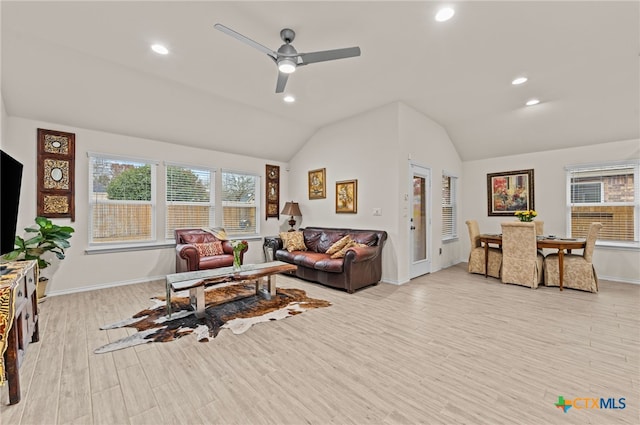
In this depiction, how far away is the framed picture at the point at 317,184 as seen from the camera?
19.3 ft

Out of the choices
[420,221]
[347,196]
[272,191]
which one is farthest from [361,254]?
[272,191]

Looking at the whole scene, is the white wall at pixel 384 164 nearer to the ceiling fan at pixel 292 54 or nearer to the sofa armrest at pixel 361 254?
the sofa armrest at pixel 361 254

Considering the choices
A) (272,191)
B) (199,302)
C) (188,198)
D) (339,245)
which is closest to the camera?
(199,302)

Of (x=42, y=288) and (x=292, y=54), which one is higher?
(x=292, y=54)

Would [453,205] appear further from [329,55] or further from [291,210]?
[329,55]

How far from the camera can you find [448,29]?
109 inches

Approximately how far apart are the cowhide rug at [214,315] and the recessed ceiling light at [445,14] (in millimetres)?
3467

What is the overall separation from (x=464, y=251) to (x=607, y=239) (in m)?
2.49

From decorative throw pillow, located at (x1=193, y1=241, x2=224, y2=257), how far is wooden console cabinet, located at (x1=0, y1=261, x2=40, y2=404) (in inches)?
90.4

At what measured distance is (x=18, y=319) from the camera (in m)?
1.95

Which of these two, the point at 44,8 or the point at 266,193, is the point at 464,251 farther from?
the point at 44,8

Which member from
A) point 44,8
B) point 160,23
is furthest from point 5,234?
point 160,23

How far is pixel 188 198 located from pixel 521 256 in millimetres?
6205

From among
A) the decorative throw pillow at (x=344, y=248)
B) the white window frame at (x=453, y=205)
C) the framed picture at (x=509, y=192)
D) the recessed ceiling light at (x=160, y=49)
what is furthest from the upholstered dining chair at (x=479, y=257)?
the recessed ceiling light at (x=160, y=49)
